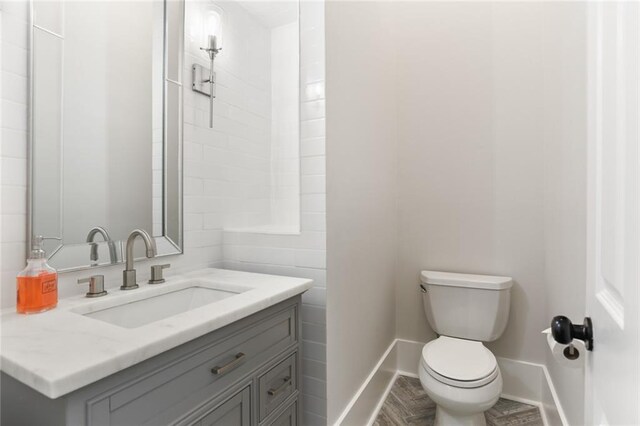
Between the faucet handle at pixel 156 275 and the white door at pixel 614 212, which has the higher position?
the white door at pixel 614 212

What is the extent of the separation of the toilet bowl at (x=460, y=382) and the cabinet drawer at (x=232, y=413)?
946 millimetres

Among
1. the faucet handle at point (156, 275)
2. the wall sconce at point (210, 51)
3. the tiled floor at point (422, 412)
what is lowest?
the tiled floor at point (422, 412)

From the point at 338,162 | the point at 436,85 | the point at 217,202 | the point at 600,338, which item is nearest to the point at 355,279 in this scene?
the point at 338,162

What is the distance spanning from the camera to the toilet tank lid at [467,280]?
76.3 inches

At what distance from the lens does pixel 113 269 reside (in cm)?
122

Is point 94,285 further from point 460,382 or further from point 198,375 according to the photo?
point 460,382

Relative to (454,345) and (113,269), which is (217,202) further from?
(454,345)

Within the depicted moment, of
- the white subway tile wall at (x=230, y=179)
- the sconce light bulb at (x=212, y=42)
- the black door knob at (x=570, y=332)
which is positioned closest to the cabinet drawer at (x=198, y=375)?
the white subway tile wall at (x=230, y=179)

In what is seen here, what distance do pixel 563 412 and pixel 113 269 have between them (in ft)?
6.51

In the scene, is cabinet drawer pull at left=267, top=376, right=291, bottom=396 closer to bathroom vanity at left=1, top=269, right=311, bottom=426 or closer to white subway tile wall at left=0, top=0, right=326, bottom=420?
bathroom vanity at left=1, top=269, right=311, bottom=426

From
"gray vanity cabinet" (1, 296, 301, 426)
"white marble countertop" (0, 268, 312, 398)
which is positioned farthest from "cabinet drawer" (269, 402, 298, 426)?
"white marble countertop" (0, 268, 312, 398)

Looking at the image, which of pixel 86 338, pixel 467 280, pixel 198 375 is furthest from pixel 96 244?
pixel 467 280

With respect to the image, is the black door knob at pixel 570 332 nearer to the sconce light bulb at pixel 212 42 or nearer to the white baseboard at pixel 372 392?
the white baseboard at pixel 372 392

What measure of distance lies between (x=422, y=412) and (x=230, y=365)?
146 cm
